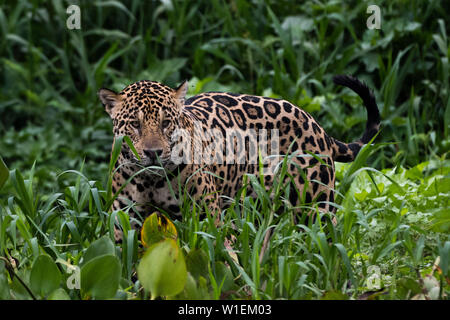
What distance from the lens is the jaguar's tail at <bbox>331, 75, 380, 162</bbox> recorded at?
4.24 m

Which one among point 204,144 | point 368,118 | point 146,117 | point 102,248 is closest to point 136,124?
point 146,117

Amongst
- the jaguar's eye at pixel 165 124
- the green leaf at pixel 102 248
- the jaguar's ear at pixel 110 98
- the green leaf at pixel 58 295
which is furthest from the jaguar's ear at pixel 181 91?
the green leaf at pixel 58 295

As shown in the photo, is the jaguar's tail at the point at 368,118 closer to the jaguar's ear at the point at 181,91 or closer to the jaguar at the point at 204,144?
the jaguar at the point at 204,144

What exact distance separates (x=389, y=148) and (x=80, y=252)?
384 cm

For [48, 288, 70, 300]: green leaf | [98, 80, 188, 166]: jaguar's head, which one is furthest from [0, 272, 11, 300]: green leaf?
[98, 80, 188, 166]: jaguar's head

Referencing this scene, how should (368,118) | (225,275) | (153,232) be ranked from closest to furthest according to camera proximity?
(225,275), (153,232), (368,118)

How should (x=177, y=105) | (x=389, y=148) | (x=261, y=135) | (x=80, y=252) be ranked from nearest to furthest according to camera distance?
1. (x=80, y=252)
2. (x=177, y=105)
3. (x=261, y=135)
4. (x=389, y=148)

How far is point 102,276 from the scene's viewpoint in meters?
2.85

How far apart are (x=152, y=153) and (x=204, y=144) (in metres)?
0.52

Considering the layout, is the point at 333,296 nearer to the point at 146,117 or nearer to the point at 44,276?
the point at 44,276

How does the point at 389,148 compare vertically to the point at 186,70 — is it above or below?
below

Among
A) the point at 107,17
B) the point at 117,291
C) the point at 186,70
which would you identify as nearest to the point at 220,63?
the point at 186,70
